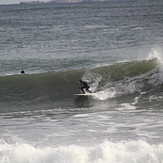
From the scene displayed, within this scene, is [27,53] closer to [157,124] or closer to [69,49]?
[69,49]

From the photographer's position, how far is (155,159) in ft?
36.1

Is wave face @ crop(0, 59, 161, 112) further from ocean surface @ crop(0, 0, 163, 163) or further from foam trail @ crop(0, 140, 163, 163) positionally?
foam trail @ crop(0, 140, 163, 163)

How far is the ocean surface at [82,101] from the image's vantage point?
1161 centimetres

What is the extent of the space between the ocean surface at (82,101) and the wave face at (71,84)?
0.06 metres

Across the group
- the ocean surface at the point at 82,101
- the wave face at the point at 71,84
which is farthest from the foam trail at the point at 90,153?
the wave face at the point at 71,84


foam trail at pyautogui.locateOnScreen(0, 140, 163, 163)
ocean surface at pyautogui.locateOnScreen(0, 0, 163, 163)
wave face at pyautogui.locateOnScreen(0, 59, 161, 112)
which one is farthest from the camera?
wave face at pyautogui.locateOnScreen(0, 59, 161, 112)

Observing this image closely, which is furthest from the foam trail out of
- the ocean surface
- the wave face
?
the wave face

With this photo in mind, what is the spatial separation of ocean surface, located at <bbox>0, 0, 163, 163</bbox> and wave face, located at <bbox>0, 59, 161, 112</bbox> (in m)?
0.06

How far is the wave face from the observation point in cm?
1972

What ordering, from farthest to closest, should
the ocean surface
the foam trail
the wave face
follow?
the wave face → the ocean surface → the foam trail

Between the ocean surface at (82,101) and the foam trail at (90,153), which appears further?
the ocean surface at (82,101)

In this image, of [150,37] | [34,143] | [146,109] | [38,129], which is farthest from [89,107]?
[150,37]

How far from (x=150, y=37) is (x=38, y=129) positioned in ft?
90.7

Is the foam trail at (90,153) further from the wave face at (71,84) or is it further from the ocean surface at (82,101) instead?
the wave face at (71,84)
